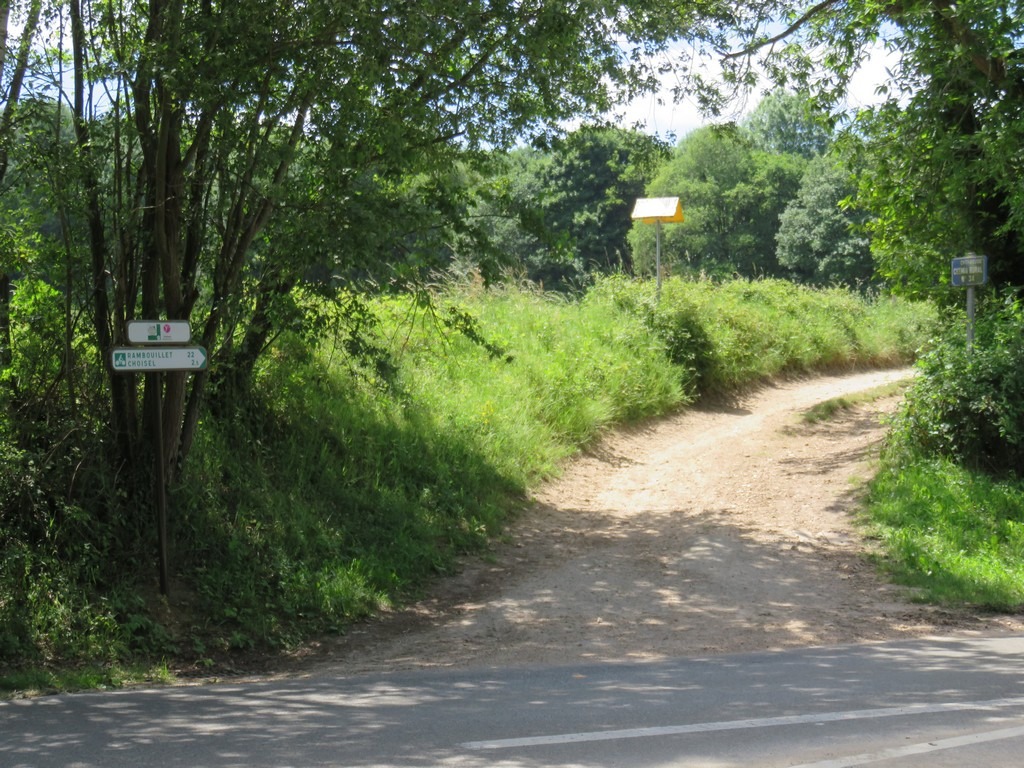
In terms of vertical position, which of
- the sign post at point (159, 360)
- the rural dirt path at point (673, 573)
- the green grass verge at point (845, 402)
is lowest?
the rural dirt path at point (673, 573)

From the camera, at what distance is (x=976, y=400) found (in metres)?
13.2

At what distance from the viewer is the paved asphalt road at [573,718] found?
5.42 meters

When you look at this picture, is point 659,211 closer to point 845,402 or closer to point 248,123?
point 845,402

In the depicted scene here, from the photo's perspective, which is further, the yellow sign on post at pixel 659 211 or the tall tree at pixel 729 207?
the tall tree at pixel 729 207

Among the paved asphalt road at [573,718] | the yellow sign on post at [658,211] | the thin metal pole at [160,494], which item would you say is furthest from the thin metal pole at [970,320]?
the thin metal pole at [160,494]

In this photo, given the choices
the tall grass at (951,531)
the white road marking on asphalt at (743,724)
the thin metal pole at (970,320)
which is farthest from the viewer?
the thin metal pole at (970,320)

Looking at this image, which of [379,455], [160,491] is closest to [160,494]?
[160,491]

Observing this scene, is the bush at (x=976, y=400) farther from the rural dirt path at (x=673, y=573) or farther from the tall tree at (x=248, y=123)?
the tall tree at (x=248, y=123)

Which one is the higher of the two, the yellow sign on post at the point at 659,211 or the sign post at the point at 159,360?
the yellow sign on post at the point at 659,211

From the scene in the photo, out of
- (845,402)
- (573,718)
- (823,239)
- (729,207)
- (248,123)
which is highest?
(729,207)

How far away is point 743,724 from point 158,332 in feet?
18.3

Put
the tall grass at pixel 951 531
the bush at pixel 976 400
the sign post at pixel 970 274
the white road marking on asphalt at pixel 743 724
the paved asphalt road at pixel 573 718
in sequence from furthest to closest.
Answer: the sign post at pixel 970 274 < the bush at pixel 976 400 < the tall grass at pixel 951 531 < the white road marking on asphalt at pixel 743 724 < the paved asphalt road at pixel 573 718

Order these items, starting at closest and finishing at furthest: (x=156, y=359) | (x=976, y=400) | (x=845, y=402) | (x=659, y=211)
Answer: (x=156, y=359) → (x=976, y=400) → (x=845, y=402) → (x=659, y=211)

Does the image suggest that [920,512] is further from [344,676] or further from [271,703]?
[271,703]
